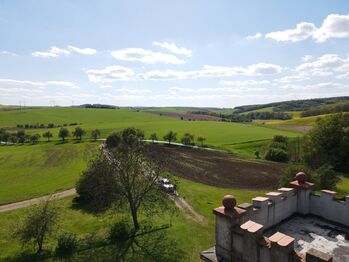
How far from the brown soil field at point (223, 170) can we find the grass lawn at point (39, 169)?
17403mm

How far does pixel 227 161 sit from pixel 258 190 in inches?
973

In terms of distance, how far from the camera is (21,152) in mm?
86750

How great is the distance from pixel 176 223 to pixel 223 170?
31543mm

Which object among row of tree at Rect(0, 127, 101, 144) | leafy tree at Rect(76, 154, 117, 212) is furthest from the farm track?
row of tree at Rect(0, 127, 101, 144)

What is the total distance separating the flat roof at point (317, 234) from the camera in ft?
32.5

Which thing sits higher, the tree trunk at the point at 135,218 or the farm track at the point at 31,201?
the tree trunk at the point at 135,218

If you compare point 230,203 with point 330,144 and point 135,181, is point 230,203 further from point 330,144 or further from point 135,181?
point 330,144

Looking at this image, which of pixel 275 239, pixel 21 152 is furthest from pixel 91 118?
pixel 275 239

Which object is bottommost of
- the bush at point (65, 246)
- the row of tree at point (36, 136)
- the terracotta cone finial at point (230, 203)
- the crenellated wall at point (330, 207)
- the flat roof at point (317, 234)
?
the bush at point (65, 246)

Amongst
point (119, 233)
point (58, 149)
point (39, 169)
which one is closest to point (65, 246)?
point (119, 233)

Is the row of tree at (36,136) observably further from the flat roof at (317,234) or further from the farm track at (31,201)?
the flat roof at (317,234)

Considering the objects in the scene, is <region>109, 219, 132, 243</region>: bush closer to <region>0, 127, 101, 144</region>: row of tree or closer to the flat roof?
the flat roof

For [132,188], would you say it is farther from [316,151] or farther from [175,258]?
[316,151]

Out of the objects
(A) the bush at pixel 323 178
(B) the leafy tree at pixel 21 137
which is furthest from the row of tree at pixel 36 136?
(A) the bush at pixel 323 178
